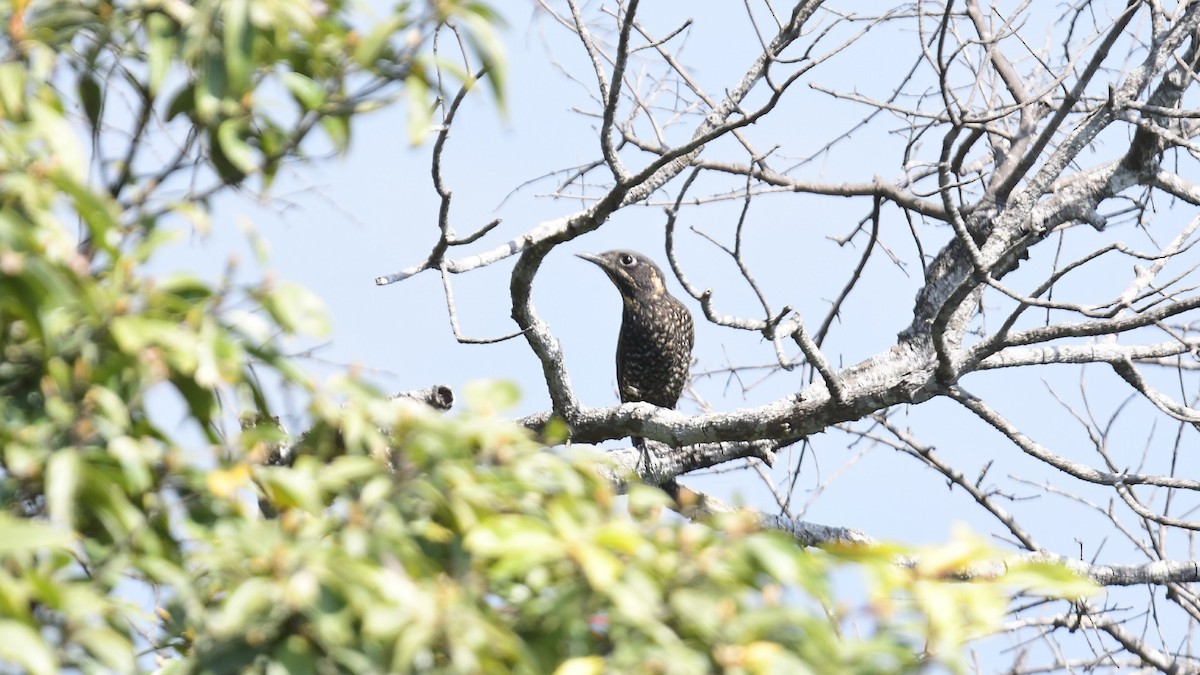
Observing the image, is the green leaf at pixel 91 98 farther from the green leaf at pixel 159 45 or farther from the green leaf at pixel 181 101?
the green leaf at pixel 159 45

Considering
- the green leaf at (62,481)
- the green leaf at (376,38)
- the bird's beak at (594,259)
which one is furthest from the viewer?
the bird's beak at (594,259)

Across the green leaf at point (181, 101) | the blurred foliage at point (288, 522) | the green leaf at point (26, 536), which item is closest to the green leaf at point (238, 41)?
the blurred foliage at point (288, 522)

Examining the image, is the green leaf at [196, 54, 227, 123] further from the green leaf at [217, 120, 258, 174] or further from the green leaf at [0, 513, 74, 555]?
the green leaf at [0, 513, 74, 555]

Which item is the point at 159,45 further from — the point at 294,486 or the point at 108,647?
the point at 108,647

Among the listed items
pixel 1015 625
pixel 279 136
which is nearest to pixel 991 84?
pixel 1015 625

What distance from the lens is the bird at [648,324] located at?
658cm

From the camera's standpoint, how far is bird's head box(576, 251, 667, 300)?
21.5ft

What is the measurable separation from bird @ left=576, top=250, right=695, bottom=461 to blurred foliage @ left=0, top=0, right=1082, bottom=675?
15.8 ft

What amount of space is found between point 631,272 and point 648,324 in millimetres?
269

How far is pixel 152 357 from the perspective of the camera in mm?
1562

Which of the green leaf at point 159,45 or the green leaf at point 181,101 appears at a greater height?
the green leaf at point 181,101

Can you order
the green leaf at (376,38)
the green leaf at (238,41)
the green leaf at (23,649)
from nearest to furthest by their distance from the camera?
1. the green leaf at (23,649)
2. the green leaf at (238,41)
3. the green leaf at (376,38)

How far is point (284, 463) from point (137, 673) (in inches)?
89.9

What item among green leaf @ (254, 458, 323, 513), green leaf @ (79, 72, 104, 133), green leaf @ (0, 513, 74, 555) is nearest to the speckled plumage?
green leaf @ (79, 72, 104, 133)
